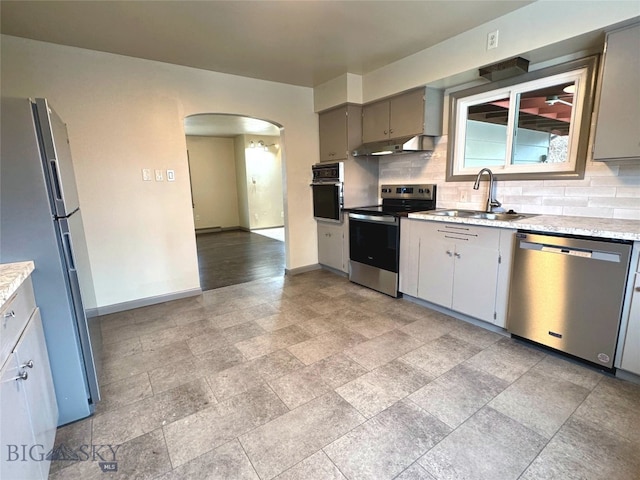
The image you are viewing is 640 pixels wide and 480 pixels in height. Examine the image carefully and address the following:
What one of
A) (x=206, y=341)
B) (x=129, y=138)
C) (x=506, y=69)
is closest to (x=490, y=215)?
(x=506, y=69)

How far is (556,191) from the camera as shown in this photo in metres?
2.55

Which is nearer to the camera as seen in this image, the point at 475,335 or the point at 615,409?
the point at 615,409

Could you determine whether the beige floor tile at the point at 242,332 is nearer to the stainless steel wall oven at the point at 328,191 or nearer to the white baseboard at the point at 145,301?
the white baseboard at the point at 145,301

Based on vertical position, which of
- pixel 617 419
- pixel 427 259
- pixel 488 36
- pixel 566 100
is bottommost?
pixel 617 419

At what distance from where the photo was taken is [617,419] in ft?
5.33

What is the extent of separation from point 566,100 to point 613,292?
1.61m

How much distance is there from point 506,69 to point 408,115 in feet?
3.25

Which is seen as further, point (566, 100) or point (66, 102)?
Answer: point (66, 102)

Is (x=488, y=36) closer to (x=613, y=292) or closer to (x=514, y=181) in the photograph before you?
(x=514, y=181)

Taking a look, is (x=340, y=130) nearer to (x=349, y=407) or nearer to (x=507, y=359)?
(x=507, y=359)

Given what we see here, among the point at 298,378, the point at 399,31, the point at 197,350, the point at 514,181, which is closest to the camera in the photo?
the point at 298,378

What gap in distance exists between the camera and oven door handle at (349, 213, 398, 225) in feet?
10.6

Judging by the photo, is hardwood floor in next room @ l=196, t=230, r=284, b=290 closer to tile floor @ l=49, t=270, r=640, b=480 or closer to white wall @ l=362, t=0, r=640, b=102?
tile floor @ l=49, t=270, r=640, b=480

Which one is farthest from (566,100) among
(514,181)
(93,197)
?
(93,197)
